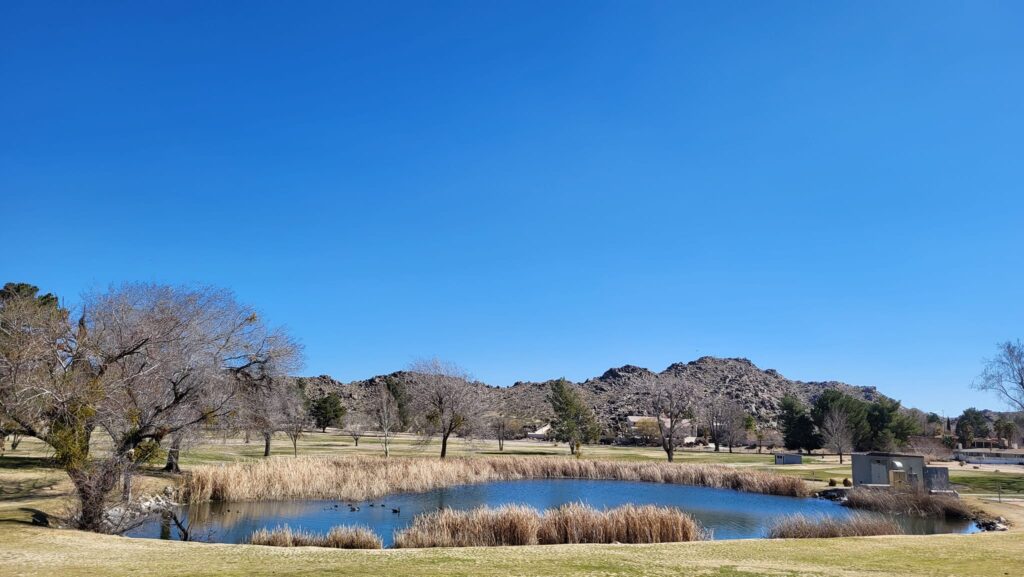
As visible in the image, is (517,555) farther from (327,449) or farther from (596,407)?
(596,407)

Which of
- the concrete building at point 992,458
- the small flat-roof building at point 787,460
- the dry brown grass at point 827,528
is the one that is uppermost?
the dry brown grass at point 827,528

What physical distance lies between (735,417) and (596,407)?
85767mm

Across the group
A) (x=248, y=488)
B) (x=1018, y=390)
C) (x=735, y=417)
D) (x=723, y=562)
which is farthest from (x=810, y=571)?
(x=735, y=417)

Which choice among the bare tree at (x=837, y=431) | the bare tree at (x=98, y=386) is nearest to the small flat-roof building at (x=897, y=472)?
the bare tree at (x=837, y=431)

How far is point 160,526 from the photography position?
2372 centimetres

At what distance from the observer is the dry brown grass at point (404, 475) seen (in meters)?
31.4

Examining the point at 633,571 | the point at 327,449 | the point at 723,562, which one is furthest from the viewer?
the point at 327,449

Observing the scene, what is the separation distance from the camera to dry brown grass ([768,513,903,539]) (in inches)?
841

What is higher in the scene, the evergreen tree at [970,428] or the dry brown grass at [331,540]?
the dry brown grass at [331,540]

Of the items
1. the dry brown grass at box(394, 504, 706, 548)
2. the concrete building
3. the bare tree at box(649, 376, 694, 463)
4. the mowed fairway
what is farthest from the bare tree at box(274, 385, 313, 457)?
the concrete building

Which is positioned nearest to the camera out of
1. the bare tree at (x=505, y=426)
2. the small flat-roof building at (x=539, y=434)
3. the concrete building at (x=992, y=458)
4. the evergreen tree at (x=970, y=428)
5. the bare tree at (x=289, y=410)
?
the bare tree at (x=289, y=410)

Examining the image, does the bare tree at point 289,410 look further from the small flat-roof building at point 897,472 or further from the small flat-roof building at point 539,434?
the small flat-roof building at point 539,434

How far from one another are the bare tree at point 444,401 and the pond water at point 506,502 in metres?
12.2

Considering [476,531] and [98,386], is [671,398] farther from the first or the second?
[98,386]
